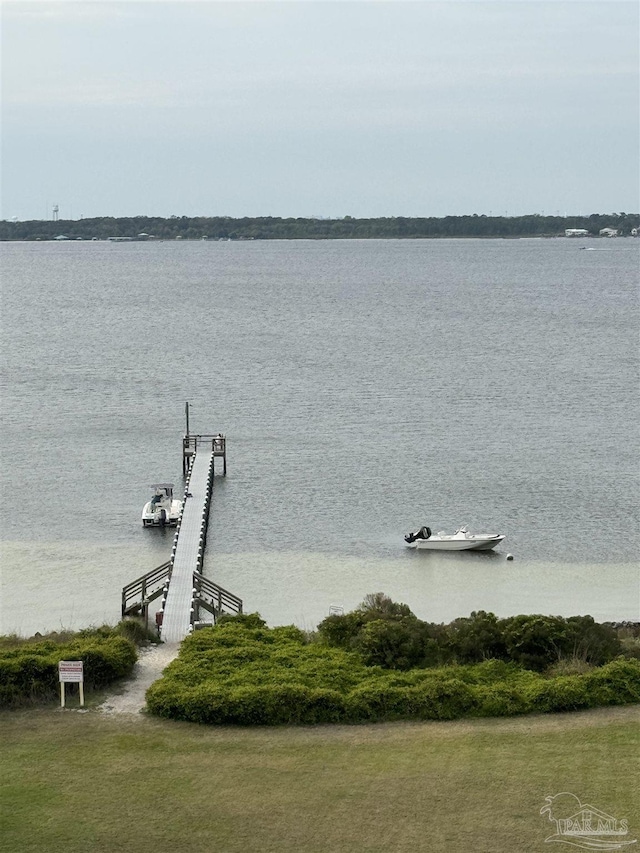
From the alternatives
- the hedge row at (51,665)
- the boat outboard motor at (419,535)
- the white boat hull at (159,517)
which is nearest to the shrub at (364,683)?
the hedge row at (51,665)

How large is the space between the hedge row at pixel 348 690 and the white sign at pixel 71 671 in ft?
4.31

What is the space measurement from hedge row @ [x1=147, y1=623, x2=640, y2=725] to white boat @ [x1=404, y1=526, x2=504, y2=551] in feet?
56.4

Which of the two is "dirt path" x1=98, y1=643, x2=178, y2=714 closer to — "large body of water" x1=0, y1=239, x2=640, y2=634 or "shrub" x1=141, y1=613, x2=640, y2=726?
Answer: "shrub" x1=141, y1=613, x2=640, y2=726

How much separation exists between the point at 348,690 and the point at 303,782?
3519 mm

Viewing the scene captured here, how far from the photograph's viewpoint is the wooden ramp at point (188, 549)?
29047 mm

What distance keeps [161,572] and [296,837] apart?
17.0m

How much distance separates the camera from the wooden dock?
29.4 m

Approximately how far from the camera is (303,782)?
18844 mm

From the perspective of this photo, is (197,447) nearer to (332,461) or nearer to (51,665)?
(332,461)

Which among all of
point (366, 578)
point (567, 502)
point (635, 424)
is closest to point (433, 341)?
point (635, 424)

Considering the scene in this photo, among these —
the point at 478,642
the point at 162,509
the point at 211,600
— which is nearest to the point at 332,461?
the point at 162,509

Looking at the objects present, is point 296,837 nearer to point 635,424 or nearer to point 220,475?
point 220,475

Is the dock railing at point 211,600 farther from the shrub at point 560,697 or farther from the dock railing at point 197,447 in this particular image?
the dock railing at point 197,447

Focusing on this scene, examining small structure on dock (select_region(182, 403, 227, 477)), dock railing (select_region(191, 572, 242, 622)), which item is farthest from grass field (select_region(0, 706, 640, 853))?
small structure on dock (select_region(182, 403, 227, 477))
